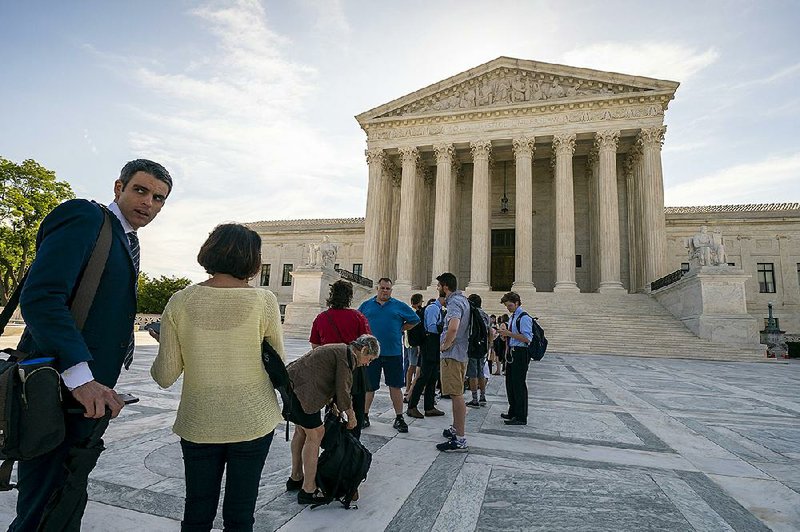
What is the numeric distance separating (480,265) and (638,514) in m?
23.5

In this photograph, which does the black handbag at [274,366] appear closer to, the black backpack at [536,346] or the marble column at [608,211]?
the black backpack at [536,346]

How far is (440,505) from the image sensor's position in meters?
2.91

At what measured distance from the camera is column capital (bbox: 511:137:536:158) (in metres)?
26.6

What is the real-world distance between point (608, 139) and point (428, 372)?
24980mm

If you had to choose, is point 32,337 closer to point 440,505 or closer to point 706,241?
point 440,505

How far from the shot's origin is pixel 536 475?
3494 mm

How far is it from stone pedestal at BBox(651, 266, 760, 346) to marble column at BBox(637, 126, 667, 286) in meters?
6.06

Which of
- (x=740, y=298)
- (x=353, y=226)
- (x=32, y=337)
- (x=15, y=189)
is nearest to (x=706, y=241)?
(x=740, y=298)

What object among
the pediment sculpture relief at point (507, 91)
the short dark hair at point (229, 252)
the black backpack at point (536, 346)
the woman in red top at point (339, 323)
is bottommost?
the black backpack at point (536, 346)

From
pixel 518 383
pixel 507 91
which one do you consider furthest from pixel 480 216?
pixel 518 383

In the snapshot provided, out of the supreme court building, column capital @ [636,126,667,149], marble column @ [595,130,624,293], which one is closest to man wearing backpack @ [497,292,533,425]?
the supreme court building

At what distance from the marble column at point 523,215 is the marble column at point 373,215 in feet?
29.7

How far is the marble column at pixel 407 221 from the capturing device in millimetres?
27469

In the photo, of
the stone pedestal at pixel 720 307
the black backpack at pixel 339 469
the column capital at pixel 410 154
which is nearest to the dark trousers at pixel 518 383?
the black backpack at pixel 339 469
